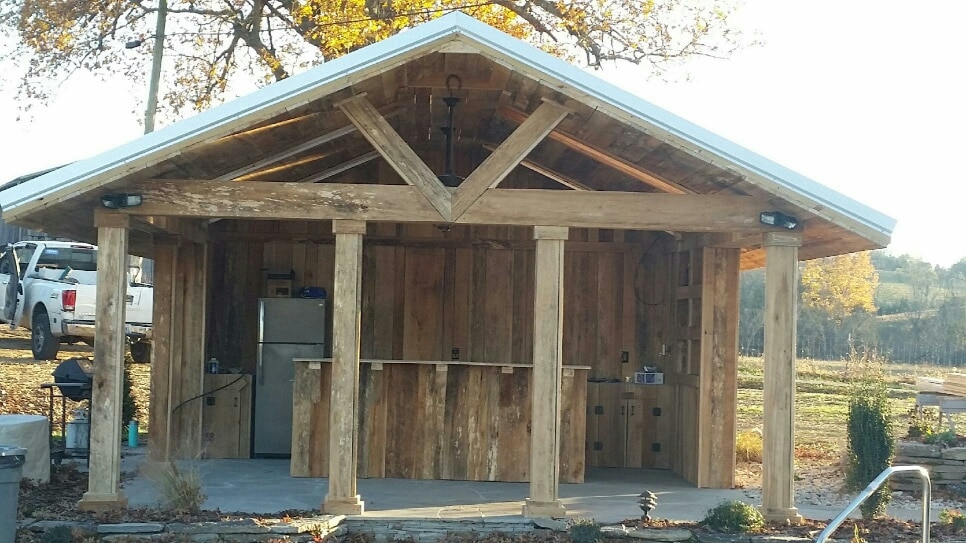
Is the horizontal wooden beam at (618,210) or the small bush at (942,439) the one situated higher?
the horizontal wooden beam at (618,210)

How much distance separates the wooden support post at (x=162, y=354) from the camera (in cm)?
1180

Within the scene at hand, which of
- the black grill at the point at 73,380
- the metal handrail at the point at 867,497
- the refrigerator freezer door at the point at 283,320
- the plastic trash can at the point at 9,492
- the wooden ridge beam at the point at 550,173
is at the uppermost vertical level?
the wooden ridge beam at the point at 550,173

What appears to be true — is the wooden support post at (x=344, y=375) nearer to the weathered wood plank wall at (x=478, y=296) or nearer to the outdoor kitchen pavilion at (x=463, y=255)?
the outdoor kitchen pavilion at (x=463, y=255)

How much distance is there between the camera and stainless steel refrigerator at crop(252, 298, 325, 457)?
41.0ft

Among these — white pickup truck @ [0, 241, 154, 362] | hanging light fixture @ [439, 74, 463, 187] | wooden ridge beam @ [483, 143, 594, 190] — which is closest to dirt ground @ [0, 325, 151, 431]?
white pickup truck @ [0, 241, 154, 362]

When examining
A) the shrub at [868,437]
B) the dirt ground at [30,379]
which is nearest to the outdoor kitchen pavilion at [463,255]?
the shrub at [868,437]

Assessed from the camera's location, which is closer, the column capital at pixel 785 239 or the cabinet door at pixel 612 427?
the column capital at pixel 785 239

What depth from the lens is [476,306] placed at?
12.9 m

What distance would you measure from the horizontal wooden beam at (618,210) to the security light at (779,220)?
82 mm

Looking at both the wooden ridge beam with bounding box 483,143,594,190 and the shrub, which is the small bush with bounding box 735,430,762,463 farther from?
the wooden ridge beam with bounding box 483,143,594,190

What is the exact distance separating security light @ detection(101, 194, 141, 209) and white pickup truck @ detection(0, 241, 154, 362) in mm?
10447

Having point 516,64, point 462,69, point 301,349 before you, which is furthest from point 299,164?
point 516,64

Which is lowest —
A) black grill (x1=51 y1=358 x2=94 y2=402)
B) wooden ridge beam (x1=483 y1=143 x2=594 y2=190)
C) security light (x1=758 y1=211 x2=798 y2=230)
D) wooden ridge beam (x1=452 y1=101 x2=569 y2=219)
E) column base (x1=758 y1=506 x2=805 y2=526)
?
column base (x1=758 y1=506 x2=805 y2=526)

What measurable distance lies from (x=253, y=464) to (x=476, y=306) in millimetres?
2979
